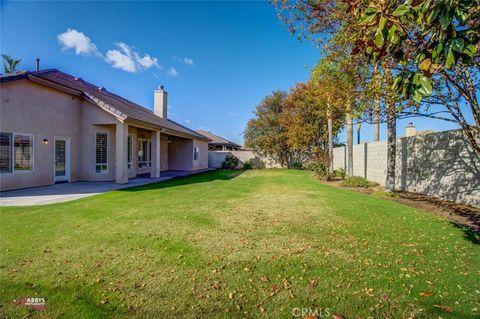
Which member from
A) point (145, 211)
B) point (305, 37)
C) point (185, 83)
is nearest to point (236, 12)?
point (305, 37)

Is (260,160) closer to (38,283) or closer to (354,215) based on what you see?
(354,215)

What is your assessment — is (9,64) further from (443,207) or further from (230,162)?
(443,207)

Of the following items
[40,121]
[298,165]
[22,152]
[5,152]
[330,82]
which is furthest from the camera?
[298,165]

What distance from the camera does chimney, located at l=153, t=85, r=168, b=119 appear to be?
829 inches

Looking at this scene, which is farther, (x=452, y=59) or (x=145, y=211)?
(x=145, y=211)

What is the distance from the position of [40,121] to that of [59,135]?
1.05 metres

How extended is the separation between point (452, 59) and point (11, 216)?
8655 millimetres

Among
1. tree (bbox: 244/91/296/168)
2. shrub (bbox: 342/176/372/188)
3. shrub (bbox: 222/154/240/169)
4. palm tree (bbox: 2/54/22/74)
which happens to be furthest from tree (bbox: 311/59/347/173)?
palm tree (bbox: 2/54/22/74)

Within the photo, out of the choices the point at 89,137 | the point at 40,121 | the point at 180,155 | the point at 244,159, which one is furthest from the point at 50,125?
the point at 244,159

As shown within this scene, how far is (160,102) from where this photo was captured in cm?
2111

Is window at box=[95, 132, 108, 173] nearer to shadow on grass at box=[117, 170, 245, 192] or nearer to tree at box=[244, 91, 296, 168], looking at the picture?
shadow on grass at box=[117, 170, 245, 192]

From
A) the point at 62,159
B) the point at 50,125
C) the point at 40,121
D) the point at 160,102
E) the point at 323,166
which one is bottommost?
the point at 323,166

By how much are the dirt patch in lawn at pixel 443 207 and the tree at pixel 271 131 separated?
17786 mm

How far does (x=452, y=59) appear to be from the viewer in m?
1.97
